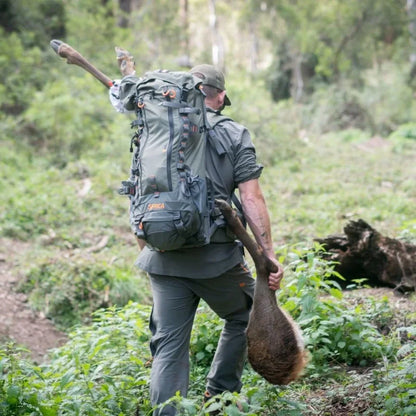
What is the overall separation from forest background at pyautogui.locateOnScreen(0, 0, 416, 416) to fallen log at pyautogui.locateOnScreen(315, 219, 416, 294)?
0.86 ft

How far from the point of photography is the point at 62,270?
8.09m

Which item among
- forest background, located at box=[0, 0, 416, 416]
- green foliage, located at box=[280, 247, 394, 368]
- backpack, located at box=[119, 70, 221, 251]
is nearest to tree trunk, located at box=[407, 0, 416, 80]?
forest background, located at box=[0, 0, 416, 416]

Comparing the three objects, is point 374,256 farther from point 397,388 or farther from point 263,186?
point 263,186

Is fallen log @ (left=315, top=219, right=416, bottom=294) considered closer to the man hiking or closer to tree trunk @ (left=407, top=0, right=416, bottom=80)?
the man hiking

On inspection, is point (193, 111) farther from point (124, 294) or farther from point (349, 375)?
point (124, 294)

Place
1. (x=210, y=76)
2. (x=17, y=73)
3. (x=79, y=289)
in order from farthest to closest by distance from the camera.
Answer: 1. (x=17, y=73)
2. (x=79, y=289)
3. (x=210, y=76)

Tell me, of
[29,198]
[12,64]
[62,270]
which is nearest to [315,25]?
[12,64]

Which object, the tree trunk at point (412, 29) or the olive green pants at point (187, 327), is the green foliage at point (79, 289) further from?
the tree trunk at point (412, 29)

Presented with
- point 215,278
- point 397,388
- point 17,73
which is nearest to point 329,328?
point 397,388

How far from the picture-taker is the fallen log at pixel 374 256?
6.57m

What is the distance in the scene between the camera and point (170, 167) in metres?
3.66

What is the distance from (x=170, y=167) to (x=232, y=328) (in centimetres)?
125

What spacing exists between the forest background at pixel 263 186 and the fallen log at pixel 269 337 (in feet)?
0.49

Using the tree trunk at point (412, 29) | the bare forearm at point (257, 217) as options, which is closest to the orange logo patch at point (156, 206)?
the bare forearm at point (257, 217)
